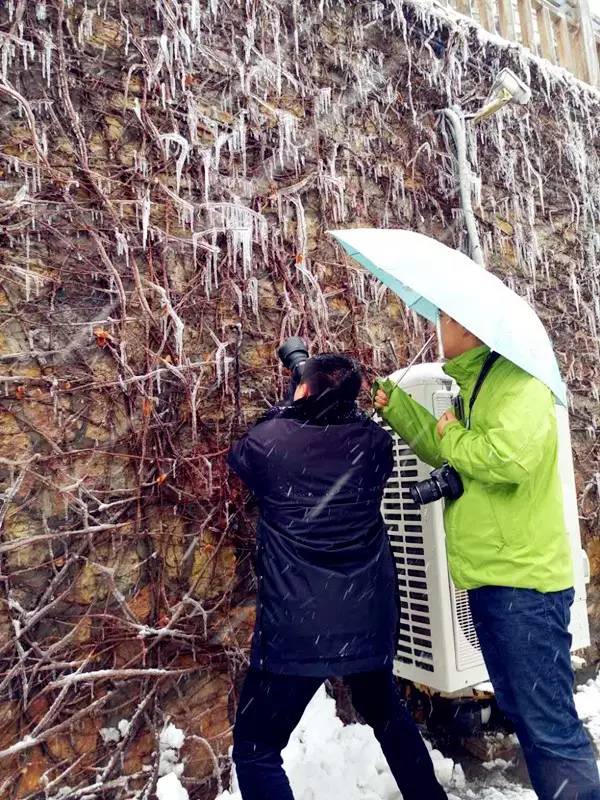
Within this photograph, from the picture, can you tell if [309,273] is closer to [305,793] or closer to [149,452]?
[149,452]

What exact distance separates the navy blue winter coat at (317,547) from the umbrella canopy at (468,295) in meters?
0.53

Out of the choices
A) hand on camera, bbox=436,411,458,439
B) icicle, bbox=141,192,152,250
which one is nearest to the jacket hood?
hand on camera, bbox=436,411,458,439

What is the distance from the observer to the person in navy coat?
7.13 feet

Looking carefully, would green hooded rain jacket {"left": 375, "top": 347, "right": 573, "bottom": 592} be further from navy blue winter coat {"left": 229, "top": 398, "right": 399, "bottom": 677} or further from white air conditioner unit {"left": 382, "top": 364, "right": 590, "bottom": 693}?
white air conditioner unit {"left": 382, "top": 364, "right": 590, "bottom": 693}

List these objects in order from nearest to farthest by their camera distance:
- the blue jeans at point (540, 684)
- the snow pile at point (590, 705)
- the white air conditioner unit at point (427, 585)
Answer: the blue jeans at point (540, 684) < the white air conditioner unit at point (427, 585) < the snow pile at point (590, 705)

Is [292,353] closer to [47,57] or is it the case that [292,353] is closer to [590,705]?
[47,57]

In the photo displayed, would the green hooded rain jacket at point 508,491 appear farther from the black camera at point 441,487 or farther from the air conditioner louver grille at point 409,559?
the air conditioner louver grille at point 409,559

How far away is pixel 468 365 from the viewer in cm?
238

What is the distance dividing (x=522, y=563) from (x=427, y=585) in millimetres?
857

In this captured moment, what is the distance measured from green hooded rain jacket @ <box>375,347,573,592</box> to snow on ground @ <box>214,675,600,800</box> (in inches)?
50.7

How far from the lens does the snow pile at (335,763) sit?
112 inches

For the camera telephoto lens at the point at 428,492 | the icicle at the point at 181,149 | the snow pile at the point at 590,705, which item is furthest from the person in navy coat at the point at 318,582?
the snow pile at the point at 590,705

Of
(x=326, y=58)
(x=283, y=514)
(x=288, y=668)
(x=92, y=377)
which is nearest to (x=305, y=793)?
(x=288, y=668)

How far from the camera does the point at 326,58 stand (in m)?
3.94
